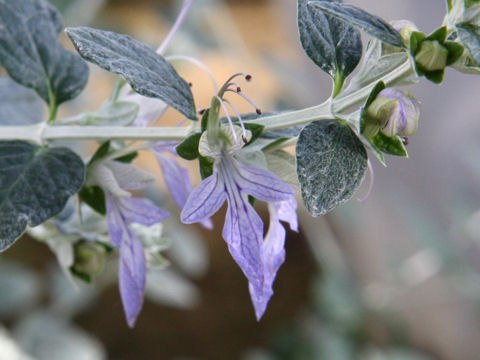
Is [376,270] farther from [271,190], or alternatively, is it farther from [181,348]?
[271,190]

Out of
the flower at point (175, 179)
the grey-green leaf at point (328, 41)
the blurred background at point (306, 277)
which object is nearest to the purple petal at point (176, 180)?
the flower at point (175, 179)

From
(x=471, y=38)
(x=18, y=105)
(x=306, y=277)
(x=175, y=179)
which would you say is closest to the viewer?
(x=471, y=38)

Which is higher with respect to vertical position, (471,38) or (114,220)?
(471,38)

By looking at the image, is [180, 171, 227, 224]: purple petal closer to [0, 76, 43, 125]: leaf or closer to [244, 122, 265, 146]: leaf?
[244, 122, 265, 146]: leaf

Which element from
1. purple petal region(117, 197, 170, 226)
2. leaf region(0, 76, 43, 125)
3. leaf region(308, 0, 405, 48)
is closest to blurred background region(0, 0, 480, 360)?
leaf region(0, 76, 43, 125)

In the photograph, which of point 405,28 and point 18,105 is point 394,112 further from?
point 18,105

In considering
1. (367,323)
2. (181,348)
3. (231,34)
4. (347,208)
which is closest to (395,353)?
(367,323)

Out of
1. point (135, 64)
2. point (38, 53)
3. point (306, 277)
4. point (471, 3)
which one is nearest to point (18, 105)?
point (38, 53)
